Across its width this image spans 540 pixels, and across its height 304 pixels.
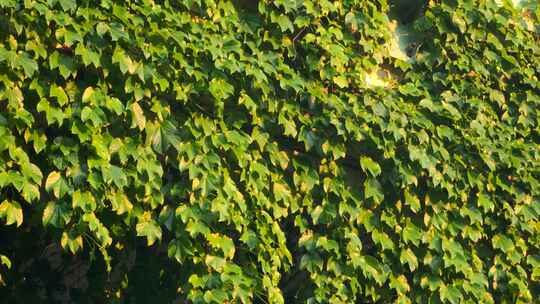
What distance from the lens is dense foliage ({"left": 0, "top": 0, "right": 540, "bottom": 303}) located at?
374 cm

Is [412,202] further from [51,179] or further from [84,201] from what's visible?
[51,179]

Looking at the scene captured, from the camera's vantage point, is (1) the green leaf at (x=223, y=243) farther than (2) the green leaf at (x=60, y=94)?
Yes

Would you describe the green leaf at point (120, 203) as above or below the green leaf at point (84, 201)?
below

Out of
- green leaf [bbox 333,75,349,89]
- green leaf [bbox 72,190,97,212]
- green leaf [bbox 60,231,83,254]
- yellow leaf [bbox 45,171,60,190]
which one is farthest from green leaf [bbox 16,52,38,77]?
green leaf [bbox 333,75,349,89]

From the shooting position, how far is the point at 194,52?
4027 millimetres

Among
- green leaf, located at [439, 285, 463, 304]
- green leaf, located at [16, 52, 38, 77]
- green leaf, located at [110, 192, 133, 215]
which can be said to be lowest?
green leaf, located at [439, 285, 463, 304]

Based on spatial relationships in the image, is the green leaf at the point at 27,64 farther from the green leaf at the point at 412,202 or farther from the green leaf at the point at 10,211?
the green leaf at the point at 412,202

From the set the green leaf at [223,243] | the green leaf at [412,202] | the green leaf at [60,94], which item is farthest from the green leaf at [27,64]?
the green leaf at [412,202]

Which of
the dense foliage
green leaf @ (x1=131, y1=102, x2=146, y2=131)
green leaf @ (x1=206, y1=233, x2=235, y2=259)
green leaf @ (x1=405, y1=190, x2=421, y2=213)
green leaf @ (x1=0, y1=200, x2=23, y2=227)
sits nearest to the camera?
green leaf @ (x1=0, y1=200, x2=23, y2=227)

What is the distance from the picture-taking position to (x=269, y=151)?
4.33m

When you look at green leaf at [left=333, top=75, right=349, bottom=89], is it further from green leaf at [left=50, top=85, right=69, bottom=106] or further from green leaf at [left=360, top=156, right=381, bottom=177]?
green leaf at [left=50, top=85, right=69, bottom=106]

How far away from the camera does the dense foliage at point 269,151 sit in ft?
12.3

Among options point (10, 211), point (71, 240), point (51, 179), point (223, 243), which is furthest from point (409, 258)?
point (10, 211)

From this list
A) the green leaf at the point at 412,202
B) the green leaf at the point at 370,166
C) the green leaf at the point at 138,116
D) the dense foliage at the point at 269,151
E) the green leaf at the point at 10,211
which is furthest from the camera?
the green leaf at the point at 412,202
